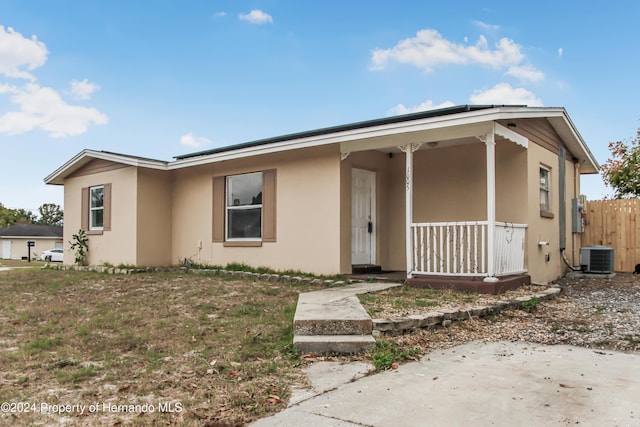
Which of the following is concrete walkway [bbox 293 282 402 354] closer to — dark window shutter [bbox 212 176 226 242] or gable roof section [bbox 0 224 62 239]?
dark window shutter [bbox 212 176 226 242]

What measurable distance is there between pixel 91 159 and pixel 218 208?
14.5 feet

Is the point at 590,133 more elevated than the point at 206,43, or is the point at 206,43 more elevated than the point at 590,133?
the point at 206,43

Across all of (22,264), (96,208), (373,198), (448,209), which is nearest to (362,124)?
(373,198)

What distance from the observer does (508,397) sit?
10.7 feet

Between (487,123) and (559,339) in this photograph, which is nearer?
(559,339)

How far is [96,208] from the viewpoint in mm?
12734

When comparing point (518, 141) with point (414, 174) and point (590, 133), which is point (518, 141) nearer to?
point (414, 174)

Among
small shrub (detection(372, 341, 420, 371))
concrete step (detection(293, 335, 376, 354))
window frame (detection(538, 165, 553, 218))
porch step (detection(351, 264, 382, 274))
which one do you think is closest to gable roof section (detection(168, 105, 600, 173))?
window frame (detection(538, 165, 553, 218))

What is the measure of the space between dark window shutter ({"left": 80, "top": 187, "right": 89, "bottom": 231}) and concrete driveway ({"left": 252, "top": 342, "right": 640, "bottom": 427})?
1084 cm

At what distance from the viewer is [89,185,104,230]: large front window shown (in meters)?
12.6

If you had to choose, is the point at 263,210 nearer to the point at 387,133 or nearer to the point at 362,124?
the point at 362,124

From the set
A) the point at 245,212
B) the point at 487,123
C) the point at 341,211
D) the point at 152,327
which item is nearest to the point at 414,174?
the point at 341,211

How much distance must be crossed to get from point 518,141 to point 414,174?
6.72ft

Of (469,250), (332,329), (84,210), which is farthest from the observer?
(84,210)
